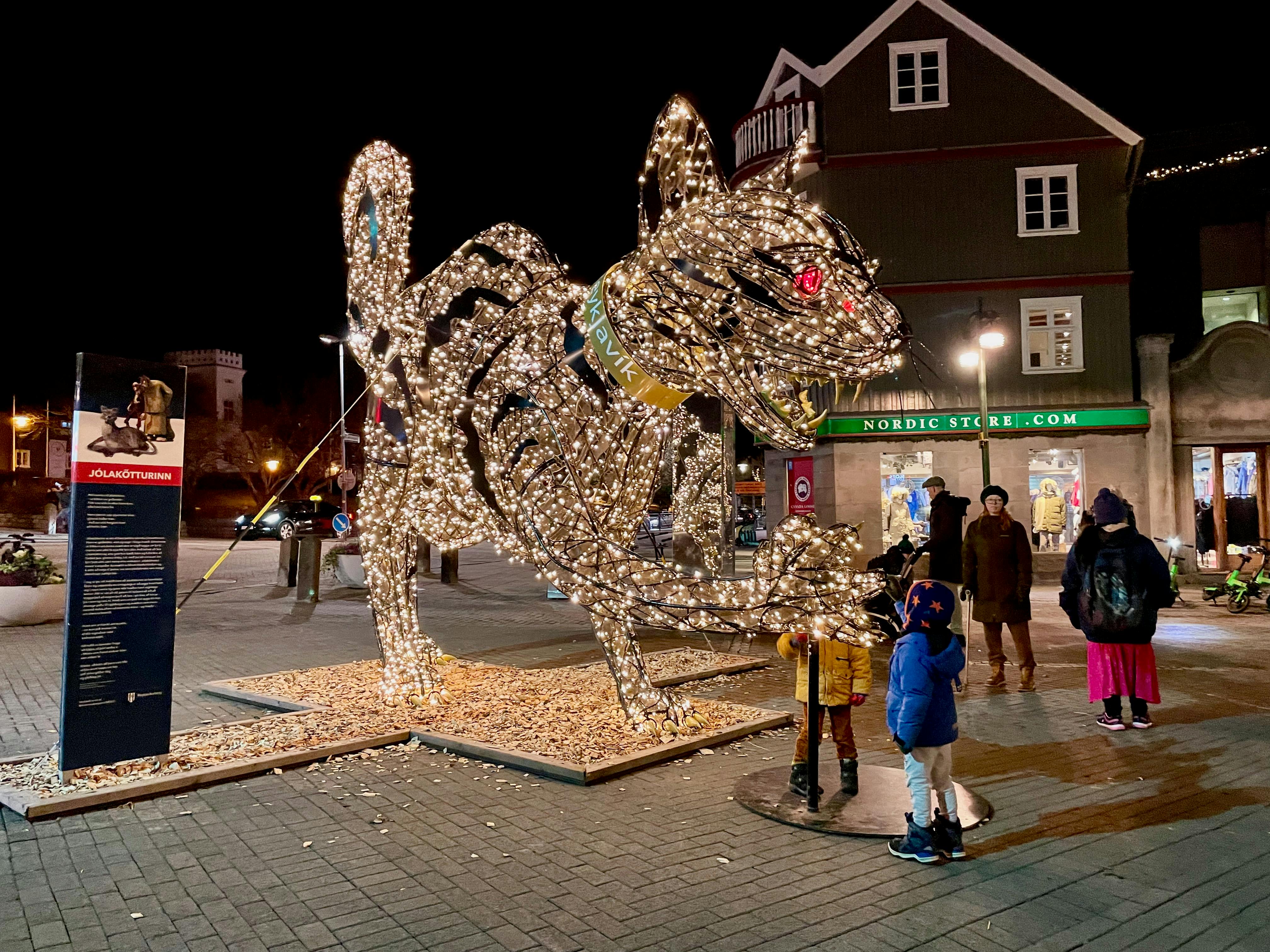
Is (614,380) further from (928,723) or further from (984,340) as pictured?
(984,340)

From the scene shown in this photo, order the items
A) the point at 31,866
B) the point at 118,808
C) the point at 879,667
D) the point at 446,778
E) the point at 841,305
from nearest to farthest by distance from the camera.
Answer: the point at 31,866 < the point at 841,305 < the point at 118,808 < the point at 446,778 < the point at 879,667

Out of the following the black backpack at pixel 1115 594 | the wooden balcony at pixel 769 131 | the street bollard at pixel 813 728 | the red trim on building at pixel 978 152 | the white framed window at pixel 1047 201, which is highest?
the wooden balcony at pixel 769 131

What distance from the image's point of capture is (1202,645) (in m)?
11.0

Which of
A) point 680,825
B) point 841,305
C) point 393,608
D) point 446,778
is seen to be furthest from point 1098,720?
point 393,608

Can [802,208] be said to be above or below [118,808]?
above

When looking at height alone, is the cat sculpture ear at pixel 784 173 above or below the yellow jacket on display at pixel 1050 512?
above

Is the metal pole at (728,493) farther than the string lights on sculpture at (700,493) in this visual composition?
Yes

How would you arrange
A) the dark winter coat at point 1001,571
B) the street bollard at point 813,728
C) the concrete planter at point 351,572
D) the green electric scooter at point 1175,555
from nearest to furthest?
the street bollard at point 813,728
the dark winter coat at point 1001,571
the green electric scooter at point 1175,555
the concrete planter at point 351,572

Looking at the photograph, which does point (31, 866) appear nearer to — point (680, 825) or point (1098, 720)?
point (680, 825)

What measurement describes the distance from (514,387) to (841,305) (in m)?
2.82

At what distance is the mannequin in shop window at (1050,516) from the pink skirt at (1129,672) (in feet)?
42.3

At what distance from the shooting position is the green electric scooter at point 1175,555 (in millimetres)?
15679

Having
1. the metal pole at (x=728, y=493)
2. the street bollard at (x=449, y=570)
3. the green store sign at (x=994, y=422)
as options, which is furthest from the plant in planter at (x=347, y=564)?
the green store sign at (x=994, y=422)

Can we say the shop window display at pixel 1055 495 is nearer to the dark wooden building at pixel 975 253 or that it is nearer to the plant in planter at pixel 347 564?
the dark wooden building at pixel 975 253
